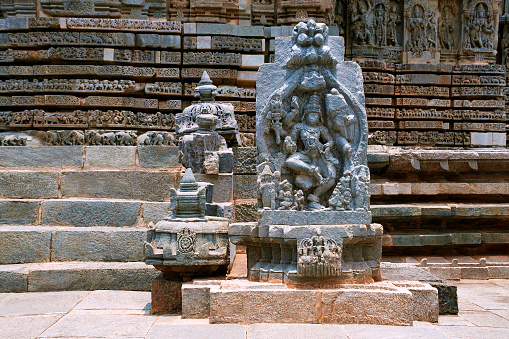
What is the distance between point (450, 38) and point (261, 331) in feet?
40.0

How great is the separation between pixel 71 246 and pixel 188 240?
1.97m

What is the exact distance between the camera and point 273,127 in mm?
5027

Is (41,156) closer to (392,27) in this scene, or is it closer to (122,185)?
(122,185)

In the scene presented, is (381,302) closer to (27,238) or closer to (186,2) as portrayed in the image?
(27,238)

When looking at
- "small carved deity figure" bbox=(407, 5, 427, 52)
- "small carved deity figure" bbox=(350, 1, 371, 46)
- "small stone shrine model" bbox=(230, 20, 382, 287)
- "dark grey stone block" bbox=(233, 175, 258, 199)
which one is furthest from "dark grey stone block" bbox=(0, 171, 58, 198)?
"small carved deity figure" bbox=(407, 5, 427, 52)

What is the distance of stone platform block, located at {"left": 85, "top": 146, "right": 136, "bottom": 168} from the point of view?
789 cm

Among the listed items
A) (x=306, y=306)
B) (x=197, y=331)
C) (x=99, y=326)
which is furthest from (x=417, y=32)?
(x=99, y=326)

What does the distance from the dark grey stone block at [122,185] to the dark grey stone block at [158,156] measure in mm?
594

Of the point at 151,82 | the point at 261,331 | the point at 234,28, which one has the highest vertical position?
the point at 234,28

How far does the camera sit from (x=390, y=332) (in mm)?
4250

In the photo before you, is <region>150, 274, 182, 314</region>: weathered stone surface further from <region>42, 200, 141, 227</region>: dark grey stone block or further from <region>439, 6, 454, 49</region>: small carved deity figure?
<region>439, 6, 454, 49</region>: small carved deity figure

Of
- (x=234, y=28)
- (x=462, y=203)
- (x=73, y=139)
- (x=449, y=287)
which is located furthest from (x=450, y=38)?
(x=449, y=287)

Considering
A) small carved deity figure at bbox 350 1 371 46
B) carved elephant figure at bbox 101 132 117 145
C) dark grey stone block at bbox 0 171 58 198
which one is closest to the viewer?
dark grey stone block at bbox 0 171 58 198

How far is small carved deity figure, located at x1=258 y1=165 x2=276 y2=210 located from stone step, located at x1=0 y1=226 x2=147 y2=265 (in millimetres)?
1908
